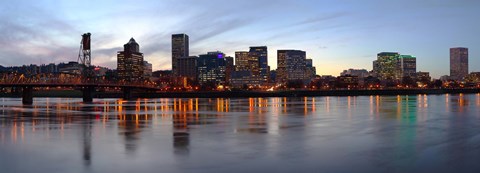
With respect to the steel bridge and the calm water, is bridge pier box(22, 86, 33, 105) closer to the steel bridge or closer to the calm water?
the steel bridge

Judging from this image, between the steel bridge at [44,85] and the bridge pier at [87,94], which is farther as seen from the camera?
the bridge pier at [87,94]

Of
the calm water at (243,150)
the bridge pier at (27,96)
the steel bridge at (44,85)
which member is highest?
the steel bridge at (44,85)

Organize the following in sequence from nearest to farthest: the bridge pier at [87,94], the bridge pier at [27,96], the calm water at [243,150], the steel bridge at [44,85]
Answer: the calm water at [243,150]
the bridge pier at [27,96]
the steel bridge at [44,85]
the bridge pier at [87,94]

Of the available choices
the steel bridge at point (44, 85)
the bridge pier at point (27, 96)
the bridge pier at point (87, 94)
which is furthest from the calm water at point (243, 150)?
the bridge pier at point (87, 94)

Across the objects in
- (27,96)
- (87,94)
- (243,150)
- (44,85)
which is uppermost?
(44,85)

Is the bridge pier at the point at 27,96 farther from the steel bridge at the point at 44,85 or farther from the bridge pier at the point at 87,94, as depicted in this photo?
the bridge pier at the point at 87,94

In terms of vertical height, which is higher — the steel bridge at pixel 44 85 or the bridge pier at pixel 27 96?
the steel bridge at pixel 44 85

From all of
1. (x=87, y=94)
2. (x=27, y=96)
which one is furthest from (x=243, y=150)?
(x=87, y=94)

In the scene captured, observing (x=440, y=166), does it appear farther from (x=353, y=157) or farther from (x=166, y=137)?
(x=166, y=137)

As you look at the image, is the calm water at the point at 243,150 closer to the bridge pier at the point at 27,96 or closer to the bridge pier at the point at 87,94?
the bridge pier at the point at 27,96

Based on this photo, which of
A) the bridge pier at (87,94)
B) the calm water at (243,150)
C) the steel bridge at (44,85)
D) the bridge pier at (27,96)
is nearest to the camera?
the calm water at (243,150)

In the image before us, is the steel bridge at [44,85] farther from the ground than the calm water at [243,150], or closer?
farther from the ground

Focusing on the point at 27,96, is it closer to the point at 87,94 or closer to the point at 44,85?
the point at 44,85

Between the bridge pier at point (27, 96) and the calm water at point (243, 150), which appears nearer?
the calm water at point (243, 150)
